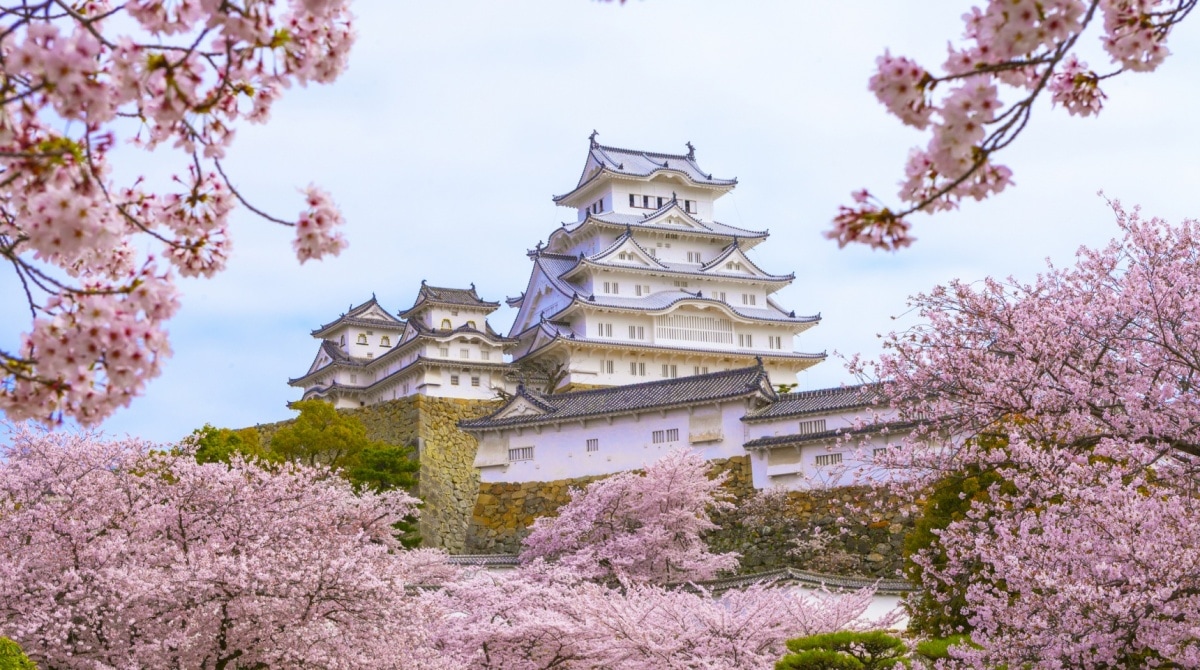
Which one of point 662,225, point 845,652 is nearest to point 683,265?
point 662,225

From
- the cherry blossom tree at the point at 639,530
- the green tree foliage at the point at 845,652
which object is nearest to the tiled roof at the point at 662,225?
the cherry blossom tree at the point at 639,530

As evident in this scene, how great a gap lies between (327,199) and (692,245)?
121 feet

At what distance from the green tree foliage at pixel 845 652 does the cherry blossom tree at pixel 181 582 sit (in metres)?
3.85

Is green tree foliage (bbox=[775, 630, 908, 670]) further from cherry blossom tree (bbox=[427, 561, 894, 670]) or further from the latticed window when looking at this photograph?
the latticed window

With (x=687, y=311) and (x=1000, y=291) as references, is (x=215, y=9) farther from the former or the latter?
(x=687, y=311)

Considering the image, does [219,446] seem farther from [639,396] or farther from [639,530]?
[639,530]

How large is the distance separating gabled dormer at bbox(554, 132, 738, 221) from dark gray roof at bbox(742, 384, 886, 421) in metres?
15.8

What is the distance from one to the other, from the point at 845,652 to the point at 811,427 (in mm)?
11515

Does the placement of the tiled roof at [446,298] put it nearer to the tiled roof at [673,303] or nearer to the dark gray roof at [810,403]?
the tiled roof at [673,303]

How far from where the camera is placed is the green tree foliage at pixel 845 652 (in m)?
13.7

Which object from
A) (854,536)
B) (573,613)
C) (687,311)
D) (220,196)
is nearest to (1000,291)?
(573,613)

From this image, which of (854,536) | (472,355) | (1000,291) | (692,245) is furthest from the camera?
(692,245)

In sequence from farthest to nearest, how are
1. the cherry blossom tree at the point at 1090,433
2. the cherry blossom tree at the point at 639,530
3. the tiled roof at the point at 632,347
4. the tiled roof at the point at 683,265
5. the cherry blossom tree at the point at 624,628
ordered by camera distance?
the tiled roof at the point at 683,265
the tiled roof at the point at 632,347
the cherry blossom tree at the point at 639,530
the cherry blossom tree at the point at 624,628
the cherry blossom tree at the point at 1090,433

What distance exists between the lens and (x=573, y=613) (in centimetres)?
1566
